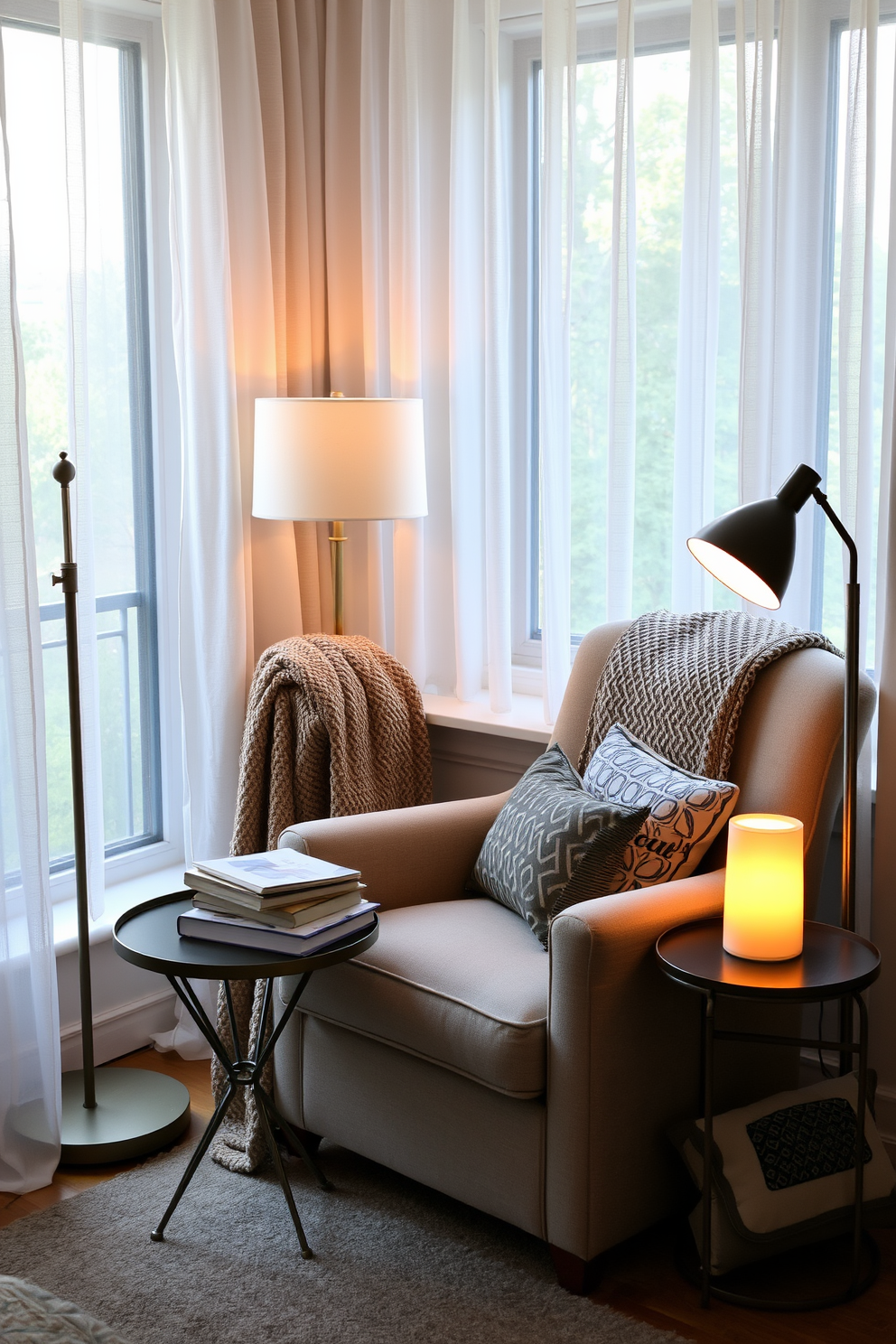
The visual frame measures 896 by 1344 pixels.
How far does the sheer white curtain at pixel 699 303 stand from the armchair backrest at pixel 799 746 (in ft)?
1.33

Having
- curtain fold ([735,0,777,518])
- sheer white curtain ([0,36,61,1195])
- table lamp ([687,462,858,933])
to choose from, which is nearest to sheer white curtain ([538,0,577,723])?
curtain fold ([735,0,777,518])

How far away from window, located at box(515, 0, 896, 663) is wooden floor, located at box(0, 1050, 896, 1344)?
1187 millimetres

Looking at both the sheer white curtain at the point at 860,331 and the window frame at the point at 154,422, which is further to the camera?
the window frame at the point at 154,422

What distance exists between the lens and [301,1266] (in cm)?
223

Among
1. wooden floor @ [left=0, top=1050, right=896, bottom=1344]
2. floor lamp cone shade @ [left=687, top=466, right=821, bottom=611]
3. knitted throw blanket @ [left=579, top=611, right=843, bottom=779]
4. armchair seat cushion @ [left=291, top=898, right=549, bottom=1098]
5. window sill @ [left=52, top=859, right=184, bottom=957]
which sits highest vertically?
floor lamp cone shade @ [left=687, top=466, right=821, bottom=611]

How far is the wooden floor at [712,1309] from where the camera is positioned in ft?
6.72

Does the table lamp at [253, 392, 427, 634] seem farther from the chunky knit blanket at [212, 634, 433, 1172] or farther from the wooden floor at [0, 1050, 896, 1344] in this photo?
the wooden floor at [0, 1050, 896, 1344]

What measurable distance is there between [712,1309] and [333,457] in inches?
70.2

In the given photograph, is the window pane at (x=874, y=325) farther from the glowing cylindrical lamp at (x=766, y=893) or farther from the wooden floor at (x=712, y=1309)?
the wooden floor at (x=712, y=1309)

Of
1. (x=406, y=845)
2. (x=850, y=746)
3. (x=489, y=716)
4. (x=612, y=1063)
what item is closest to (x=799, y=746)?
(x=850, y=746)

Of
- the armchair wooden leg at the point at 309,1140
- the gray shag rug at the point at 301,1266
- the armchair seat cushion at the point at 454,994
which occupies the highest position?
the armchair seat cushion at the point at 454,994

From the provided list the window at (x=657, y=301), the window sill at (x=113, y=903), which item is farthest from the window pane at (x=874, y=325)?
the window sill at (x=113, y=903)

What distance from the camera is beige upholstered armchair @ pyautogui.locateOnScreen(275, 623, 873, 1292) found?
2082 mm

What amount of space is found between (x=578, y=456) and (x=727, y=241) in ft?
1.84
